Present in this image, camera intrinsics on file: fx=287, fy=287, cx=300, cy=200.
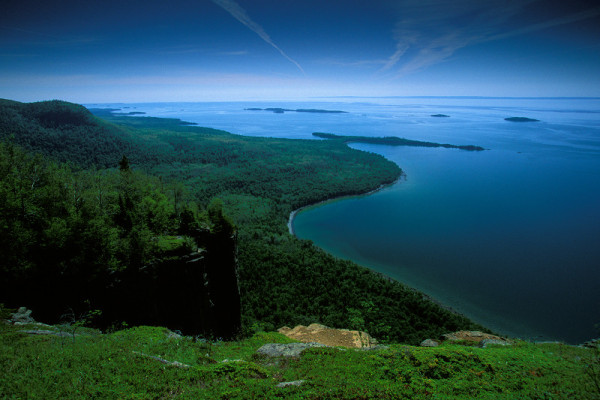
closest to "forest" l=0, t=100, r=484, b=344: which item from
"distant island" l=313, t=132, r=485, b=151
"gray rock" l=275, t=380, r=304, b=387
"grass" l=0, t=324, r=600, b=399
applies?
"grass" l=0, t=324, r=600, b=399

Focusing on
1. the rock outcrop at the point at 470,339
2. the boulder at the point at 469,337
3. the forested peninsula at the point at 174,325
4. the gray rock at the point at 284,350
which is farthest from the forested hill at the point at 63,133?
the boulder at the point at 469,337

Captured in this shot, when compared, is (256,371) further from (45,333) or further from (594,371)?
(594,371)

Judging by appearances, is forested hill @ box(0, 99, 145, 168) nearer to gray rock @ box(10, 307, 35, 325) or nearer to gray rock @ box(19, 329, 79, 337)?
gray rock @ box(10, 307, 35, 325)

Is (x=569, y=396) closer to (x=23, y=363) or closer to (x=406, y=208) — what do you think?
(x=23, y=363)

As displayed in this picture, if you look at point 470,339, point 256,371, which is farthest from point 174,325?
point 470,339

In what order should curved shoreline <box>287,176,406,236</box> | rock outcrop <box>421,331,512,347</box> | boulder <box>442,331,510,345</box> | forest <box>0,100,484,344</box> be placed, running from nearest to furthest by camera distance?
forest <box>0,100,484,344</box>
rock outcrop <box>421,331,512,347</box>
boulder <box>442,331,510,345</box>
curved shoreline <box>287,176,406,236</box>

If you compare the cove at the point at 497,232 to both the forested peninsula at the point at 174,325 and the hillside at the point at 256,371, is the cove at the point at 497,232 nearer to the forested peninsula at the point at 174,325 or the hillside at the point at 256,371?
the forested peninsula at the point at 174,325

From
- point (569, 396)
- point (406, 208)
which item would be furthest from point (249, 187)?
point (569, 396)
